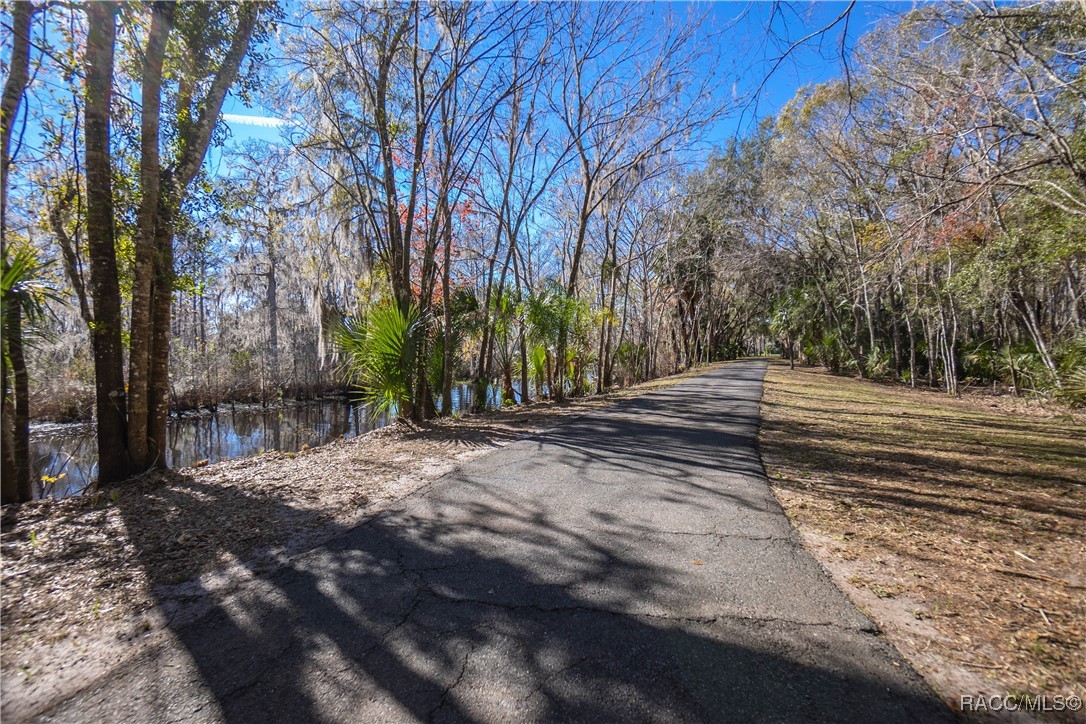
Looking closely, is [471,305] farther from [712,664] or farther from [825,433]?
[712,664]

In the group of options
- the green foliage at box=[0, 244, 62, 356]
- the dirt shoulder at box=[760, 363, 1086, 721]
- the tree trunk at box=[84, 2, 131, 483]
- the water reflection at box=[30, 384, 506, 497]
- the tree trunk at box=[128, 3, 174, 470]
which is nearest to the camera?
the dirt shoulder at box=[760, 363, 1086, 721]

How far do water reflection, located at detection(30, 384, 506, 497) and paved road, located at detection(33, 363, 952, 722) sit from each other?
6.07 m

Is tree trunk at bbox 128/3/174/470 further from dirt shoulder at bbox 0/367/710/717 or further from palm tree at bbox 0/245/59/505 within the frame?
palm tree at bbox 0/245/59/505

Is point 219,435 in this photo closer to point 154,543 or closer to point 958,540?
point 154,543

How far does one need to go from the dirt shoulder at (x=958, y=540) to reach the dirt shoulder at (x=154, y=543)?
12.1ft

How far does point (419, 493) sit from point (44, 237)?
304 inches

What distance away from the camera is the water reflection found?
9.17 m

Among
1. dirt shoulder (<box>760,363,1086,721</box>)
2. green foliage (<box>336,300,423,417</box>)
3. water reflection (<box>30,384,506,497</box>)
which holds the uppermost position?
green foliage (<box>336,300,423,417</box>)

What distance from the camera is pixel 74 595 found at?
Answer: 2.60 meters

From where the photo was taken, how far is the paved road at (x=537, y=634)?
1.79m

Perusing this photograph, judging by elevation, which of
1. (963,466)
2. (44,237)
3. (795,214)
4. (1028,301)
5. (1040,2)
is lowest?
(963,466)

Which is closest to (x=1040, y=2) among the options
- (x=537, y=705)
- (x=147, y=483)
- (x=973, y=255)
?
(x=973, y=255)

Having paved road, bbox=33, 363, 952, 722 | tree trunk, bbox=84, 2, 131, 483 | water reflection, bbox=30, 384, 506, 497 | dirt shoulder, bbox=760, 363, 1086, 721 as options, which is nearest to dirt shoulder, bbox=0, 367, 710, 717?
paved road, bbox=33, 363, 952, 722

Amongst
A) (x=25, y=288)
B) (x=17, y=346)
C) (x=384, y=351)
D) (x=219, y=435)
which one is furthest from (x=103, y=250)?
(x=219, y=435)
